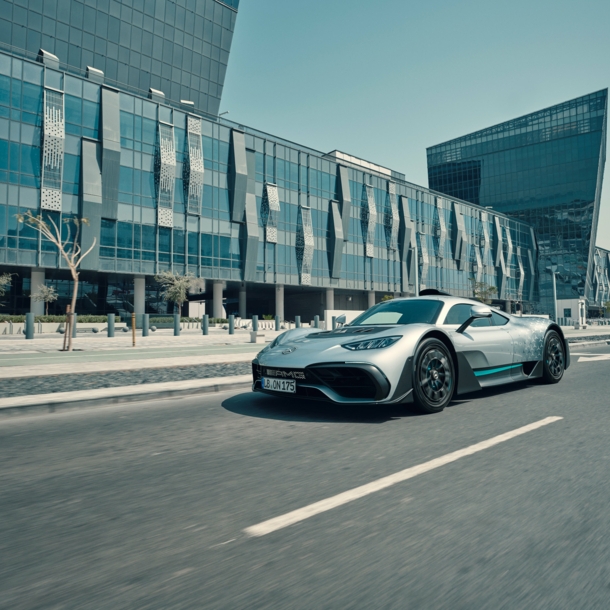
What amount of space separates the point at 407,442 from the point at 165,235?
41553 mm

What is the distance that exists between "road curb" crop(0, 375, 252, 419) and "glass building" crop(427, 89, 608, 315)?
102606 mm

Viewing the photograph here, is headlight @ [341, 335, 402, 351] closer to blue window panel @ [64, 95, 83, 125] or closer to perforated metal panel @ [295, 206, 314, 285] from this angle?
blue window panel @ [64, 95, 83, 125]

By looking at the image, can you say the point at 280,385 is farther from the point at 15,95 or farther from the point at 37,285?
the point at 15,95

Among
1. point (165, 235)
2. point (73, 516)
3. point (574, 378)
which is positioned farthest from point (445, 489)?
point (165, 235)

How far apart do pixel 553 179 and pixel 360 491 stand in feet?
392

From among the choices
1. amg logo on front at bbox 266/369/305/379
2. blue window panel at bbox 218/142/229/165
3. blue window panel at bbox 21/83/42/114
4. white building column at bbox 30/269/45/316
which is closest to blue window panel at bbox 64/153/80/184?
blue window panel at bbox 21/83/42/114

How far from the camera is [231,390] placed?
304 inches

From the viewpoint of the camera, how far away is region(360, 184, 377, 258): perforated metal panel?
194 feet

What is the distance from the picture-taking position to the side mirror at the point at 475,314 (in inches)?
237

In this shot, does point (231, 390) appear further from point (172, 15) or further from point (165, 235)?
point (172, 15)

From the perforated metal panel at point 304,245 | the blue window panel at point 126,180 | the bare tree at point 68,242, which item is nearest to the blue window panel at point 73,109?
the blue window panel at point 126,180

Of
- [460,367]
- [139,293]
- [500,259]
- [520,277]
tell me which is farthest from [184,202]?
[520,277]

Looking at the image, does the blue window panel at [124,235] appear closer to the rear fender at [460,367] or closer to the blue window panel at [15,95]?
the blue window panel at [15,95]

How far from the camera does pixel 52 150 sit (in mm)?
36500
